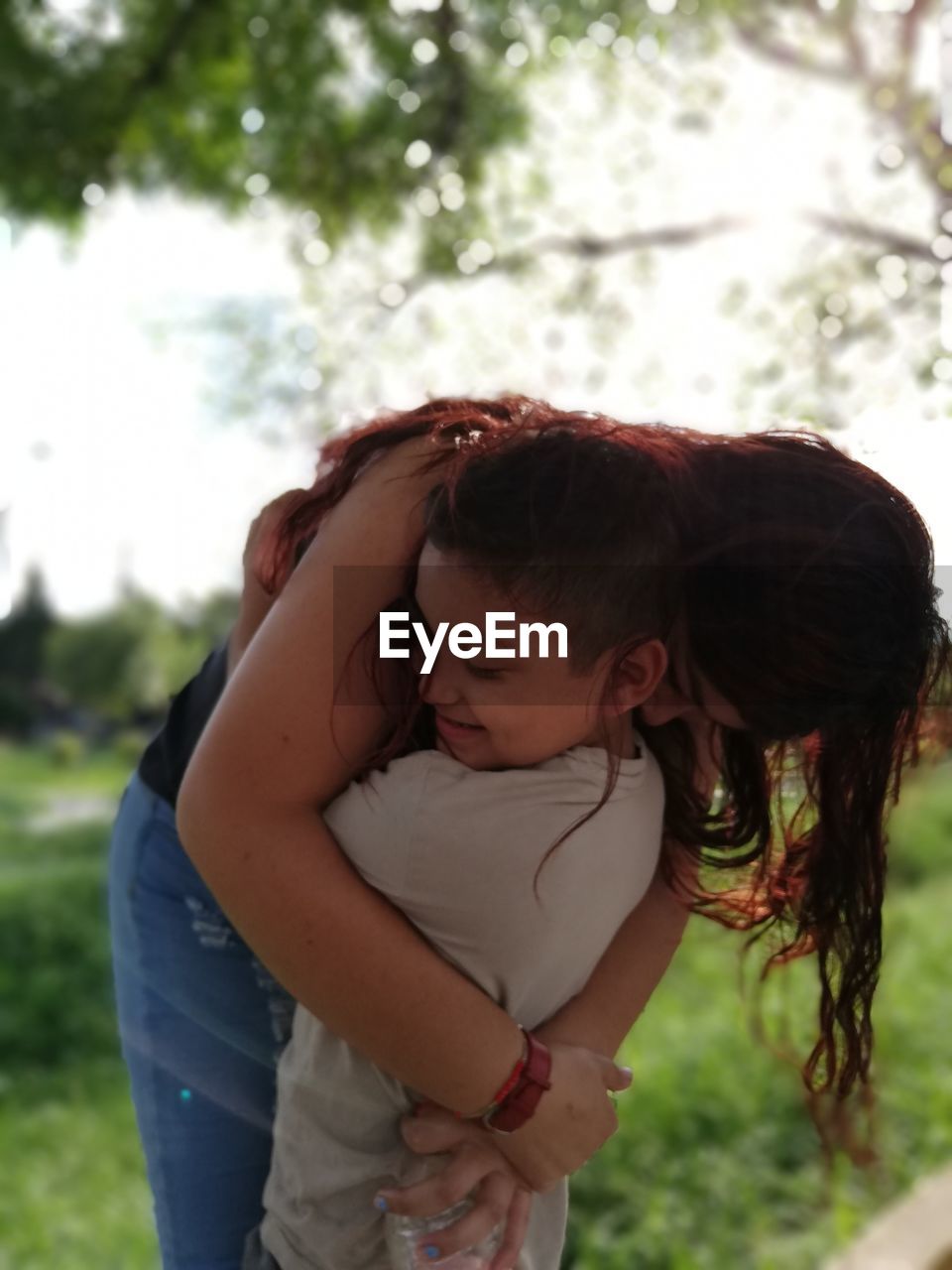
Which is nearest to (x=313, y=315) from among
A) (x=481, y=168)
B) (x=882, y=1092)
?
(x=481, y=168)

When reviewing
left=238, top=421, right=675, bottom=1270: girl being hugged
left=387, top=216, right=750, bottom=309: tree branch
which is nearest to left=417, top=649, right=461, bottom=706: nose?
left=238, top=421, right=675, bottom=1270: girl being hugged

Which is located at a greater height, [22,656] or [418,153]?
[418,153]

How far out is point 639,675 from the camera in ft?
3.00

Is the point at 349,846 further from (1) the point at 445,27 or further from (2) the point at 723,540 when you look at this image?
(1) the point at 445,27

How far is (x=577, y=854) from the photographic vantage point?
875 millimetres

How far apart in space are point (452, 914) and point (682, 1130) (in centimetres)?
284

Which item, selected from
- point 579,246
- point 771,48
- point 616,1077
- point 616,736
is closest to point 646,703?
point 616,736

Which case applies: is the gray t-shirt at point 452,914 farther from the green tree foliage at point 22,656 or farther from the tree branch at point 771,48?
the green tree foliage at point 22,656

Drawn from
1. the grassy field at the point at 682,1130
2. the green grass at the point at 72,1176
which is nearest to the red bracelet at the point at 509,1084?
the grassy field at the point at 682,1130

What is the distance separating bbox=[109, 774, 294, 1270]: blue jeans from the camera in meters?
1.03

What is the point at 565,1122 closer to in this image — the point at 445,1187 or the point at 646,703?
the point at 445,1187

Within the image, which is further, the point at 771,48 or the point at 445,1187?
the point at 771,48

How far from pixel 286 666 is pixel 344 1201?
38 cm

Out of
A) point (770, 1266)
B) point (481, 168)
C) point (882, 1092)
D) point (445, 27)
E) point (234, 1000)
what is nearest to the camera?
point (234, 1000)
